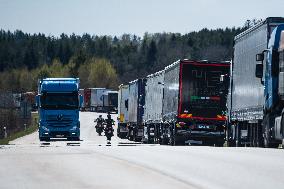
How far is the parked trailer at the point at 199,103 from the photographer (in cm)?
3703

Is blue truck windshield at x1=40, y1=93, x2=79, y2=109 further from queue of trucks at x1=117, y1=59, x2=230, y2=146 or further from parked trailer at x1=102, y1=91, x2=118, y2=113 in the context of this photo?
parked trailer at x1=102, y1=91, x2=118, y2=113

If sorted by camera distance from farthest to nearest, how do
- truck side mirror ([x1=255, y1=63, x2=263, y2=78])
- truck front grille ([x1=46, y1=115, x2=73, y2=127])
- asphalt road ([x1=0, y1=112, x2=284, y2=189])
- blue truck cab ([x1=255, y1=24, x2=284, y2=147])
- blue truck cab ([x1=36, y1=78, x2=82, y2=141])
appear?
truck front grille ([x1=46, y1=115, x2=73, y2=127])
blue truck cab ([x1=36, y1=78, x2=82, y2=141])
truck side mirror ([x1=255, y1=63, x2=263, y2=78])
blue truck cab ([x1=255, y1=24, x2=284, y2=147])
asphalt road ([x1=0, y1=112, x2=284, y2=189])

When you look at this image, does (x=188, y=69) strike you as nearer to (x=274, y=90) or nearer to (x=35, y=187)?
(x=274, y=90)

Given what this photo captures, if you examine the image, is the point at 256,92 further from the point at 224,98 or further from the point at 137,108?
the point at 137,108

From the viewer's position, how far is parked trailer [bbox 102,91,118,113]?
12469cm

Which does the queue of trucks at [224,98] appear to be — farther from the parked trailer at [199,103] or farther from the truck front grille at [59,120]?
the truck front grille at [59,120]

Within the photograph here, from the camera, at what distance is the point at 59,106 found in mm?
44844

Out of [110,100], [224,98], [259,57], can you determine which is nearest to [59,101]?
[224,98]

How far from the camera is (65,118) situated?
149 feet

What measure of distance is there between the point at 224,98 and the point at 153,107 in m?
10.6

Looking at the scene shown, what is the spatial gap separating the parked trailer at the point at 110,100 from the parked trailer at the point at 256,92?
90.3m

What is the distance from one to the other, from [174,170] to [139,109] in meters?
38.1

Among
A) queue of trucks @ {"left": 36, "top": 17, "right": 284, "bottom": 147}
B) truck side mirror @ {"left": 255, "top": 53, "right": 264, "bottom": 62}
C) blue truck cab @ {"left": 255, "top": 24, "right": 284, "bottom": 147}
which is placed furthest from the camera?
truck side mirror @ {"left": 255, "top": 53, "right": 264, "bottom": 62}

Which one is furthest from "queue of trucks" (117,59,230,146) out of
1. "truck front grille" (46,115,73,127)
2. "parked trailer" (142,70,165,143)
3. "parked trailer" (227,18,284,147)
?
"truck front grille" (46,115,73,127)
